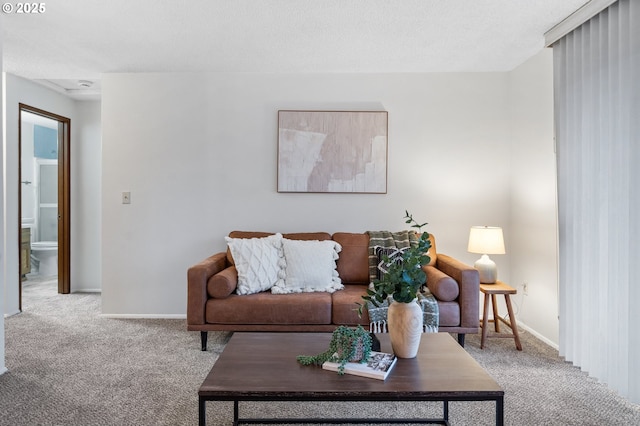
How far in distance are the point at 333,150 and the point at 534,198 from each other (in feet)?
6.04

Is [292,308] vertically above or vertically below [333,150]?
below

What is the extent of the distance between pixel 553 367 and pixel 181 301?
321 centimetres

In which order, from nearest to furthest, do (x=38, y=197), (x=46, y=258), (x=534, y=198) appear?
(x=534, y=198)
(x=46, y=258)
(x=38, y=197)

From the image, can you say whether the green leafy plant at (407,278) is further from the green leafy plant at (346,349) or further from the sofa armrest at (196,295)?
the sofa armrest at (196,295)

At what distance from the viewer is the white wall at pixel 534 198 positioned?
10.5 feet

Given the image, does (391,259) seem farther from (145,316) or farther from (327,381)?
(145,316)

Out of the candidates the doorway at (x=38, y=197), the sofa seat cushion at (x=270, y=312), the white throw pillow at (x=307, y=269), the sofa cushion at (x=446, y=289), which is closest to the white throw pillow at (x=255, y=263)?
the white throw pillow at (x=307, y=269)

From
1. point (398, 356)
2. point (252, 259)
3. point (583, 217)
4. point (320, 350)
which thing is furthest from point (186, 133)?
point (583, 217)

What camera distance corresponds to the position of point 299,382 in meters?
1.55

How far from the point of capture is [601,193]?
245 cm

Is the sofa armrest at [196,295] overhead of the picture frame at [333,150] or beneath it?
beneath

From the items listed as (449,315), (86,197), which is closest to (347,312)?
(449,315)

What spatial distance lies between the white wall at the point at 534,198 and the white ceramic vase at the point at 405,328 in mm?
1954

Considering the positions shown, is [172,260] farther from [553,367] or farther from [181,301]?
[553,367]
